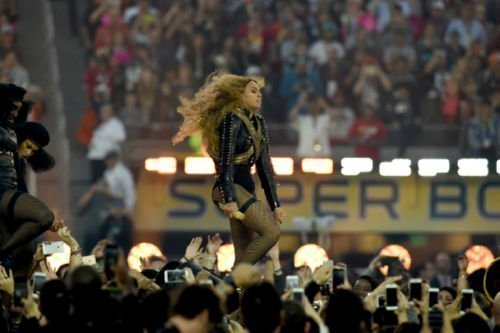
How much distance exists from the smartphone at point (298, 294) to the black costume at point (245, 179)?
3.18m

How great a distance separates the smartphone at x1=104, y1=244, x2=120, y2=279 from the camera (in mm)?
11750

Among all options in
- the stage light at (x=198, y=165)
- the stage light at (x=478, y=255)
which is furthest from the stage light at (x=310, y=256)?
the stage light at (x=198, y=165)

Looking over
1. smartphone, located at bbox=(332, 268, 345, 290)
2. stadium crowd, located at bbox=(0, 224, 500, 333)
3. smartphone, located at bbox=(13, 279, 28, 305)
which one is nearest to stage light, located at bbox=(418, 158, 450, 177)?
stadium crowd, located at bbox=(0, 224, 500, 333)

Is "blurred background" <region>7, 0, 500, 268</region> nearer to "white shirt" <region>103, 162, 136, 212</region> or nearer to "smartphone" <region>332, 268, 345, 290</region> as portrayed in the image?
"white shirt" <region>103, 162, 136, 212</region>

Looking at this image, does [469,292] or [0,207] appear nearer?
[469,292]

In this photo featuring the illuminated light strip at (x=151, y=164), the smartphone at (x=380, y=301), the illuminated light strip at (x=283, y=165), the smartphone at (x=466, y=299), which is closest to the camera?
the smartphone at (x=380, y=301)

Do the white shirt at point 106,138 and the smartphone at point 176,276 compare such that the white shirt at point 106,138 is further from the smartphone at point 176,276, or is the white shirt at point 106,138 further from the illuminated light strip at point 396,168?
the smartphone at point 176,276

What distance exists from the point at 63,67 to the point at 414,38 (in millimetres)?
5110

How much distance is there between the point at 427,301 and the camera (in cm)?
1239

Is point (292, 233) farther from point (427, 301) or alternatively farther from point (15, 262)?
point (427, 301)

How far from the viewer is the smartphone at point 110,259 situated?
11750 millimetres

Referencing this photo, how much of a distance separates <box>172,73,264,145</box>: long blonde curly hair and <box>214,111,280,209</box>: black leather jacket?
0.33ft

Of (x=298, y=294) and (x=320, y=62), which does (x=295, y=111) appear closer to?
(x=320, y=62)

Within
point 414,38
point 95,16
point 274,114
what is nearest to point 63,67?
point 95,16
